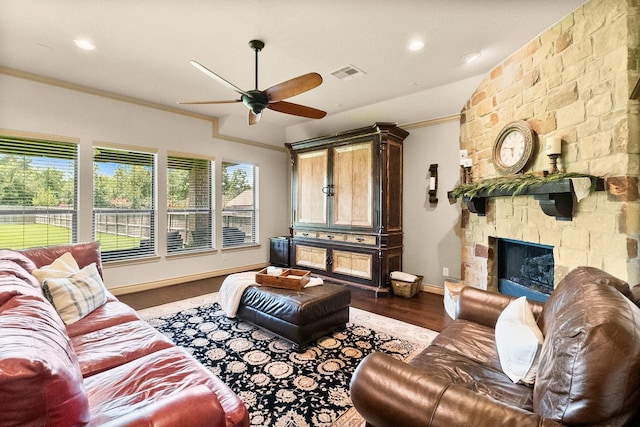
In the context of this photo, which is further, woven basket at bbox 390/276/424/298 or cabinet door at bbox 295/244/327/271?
cabinet door at bbox 295/244/327/271

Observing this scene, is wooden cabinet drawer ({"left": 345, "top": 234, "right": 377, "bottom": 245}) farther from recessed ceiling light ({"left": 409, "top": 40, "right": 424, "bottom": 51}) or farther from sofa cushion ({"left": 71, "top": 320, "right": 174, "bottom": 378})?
sofa cushion ({"left": 71, "top": 320, "right": 174, "bottom": 378})

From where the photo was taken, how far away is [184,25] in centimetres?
263

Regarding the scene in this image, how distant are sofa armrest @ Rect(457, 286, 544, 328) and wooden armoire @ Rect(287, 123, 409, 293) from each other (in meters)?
2.12

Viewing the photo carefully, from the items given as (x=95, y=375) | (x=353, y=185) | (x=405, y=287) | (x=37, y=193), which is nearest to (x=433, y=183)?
(x=353, y=185)

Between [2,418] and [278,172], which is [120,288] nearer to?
[278,172]

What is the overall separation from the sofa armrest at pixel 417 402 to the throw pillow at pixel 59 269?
97.3 inches

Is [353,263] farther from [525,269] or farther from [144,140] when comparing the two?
[144,140]

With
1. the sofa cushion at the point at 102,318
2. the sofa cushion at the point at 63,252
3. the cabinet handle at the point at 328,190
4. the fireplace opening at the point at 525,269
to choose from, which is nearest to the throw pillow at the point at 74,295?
the sofa cushion at the point at 102,318

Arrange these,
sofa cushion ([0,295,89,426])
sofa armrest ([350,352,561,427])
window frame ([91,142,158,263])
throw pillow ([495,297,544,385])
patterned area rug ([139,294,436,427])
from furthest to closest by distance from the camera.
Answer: window frame ([91,142,158,263]) → patterned area rug ([139,294,436,427]) → throw pillow ([495,297,544,385]) → sofa armrest ([350,352,561,427]) → sofa cushion ([0,295,89,426])

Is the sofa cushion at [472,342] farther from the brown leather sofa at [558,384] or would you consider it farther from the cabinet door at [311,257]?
the cabinet door at [311,257]

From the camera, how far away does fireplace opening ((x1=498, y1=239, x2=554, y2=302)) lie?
3.00m

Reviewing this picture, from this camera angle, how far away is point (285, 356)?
252cm

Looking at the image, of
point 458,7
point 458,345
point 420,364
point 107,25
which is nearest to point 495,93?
point 458,7

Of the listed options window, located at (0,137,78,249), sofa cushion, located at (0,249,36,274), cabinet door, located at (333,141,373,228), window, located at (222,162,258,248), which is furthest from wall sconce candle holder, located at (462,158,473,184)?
window, located at (0,137,78,249)
